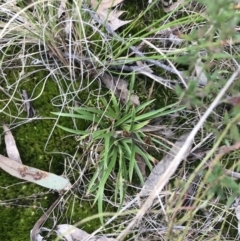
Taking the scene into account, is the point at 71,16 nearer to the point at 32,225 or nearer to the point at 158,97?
the point at 158,97

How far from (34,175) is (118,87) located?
451 millimetres

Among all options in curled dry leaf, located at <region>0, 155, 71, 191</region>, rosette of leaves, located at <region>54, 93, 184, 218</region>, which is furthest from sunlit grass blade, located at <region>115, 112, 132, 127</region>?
curled dry leaf, located at <region>0, 155, 71, 191</region>

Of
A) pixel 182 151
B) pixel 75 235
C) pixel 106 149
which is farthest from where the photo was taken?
pixel 75 235

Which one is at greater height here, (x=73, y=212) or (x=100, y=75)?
(x=100, y=75)

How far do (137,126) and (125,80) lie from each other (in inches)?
8.4

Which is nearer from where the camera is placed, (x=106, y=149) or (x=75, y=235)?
(x=106, y=149)

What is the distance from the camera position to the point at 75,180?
1728 millimetres

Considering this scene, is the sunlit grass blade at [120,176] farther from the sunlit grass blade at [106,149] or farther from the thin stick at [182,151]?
the thin stick at [182,151]

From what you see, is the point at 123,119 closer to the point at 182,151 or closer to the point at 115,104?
the point at 115,104

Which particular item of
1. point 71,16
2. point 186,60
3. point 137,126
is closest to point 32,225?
point 137,126

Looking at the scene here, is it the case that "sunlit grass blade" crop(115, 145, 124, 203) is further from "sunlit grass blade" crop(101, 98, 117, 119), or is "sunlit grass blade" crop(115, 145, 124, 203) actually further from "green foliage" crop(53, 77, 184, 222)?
"sunlit grass blade" crop(101, 98, 117, 119)

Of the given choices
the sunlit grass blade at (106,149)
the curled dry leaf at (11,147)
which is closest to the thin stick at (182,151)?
the sunlit grass blade at (106,149)

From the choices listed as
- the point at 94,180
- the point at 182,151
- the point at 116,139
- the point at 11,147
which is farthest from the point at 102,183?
the point at 182,151

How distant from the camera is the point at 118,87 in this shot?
1771 millimetres
